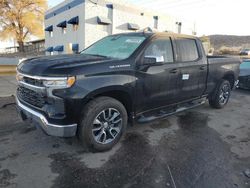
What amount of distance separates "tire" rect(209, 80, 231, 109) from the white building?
14030 mm

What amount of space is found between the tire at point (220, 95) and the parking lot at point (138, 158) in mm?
1237

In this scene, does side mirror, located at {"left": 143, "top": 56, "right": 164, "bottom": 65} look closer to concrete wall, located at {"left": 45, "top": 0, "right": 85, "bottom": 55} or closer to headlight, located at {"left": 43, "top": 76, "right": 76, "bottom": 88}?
headlight, located at {"left": 43, "top": 76, "right": 76, "bottom": 88}

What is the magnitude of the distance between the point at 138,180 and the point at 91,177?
62 centimetres

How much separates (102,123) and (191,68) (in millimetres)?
2415

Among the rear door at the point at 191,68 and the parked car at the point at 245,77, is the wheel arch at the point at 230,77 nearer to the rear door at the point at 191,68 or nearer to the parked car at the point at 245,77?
the rear door at the point at 191,68

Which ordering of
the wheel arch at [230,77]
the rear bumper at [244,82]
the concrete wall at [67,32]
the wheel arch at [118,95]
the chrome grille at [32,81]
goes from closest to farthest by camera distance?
the chrome grille at [32,81], the wheel arch at [118,95], the wheel arch at [230,77], the rear bumper at [244,82], the concrete wall at [67,32]

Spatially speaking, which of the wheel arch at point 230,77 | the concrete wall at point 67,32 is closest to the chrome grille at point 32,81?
the wheel arch at point 230,77

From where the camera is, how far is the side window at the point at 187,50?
4.52m

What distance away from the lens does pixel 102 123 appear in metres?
3.44

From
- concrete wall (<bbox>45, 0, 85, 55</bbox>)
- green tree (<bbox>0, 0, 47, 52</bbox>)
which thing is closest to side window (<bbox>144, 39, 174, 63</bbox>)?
concrete wall (<bbox>45, 0, 85, 55</bbox>)

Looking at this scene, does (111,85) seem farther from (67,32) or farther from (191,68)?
(67,32)

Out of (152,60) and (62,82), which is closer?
(62,82)

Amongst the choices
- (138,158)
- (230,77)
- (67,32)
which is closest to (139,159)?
(138,158)

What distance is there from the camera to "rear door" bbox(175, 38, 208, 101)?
452cm
